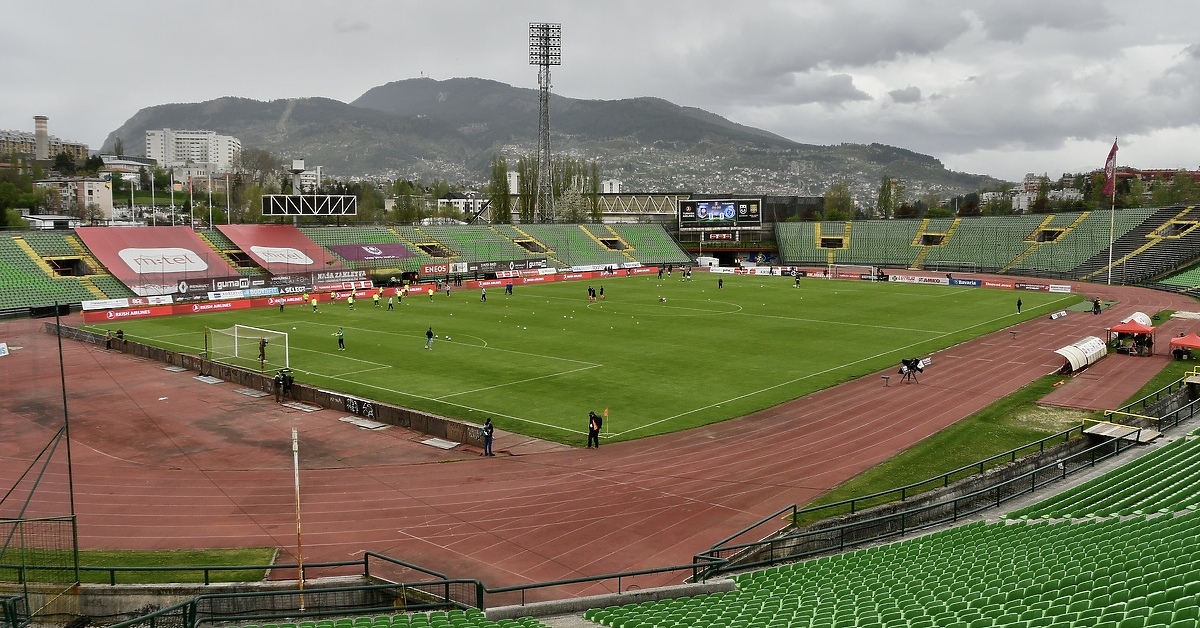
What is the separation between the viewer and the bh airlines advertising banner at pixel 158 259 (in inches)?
2707

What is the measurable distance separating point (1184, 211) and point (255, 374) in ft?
326

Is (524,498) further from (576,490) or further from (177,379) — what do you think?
(177,379)

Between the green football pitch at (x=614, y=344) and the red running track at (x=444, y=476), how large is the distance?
9.38ft

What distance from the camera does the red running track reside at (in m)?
19.1

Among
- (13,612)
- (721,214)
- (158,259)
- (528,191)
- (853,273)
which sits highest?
(528,191)

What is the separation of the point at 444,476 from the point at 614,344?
22.9 meters

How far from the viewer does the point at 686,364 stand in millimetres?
40438

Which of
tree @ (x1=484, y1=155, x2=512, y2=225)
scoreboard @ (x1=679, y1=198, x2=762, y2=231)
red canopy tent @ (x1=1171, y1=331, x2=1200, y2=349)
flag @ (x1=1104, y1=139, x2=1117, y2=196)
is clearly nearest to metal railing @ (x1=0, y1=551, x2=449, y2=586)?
red canopy tent @ (x1=1171, y1=331, x2=1200, y2=349)

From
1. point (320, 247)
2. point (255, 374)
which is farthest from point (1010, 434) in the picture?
point (320, 247)

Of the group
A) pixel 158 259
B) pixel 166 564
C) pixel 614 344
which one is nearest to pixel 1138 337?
pixel 614 344

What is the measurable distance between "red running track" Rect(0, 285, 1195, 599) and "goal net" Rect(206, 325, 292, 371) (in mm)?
4305

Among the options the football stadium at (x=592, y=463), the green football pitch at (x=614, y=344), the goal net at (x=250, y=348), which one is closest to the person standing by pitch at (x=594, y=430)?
the football stadium at (x=592, y=463)

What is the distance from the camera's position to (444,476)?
24000 millimetres

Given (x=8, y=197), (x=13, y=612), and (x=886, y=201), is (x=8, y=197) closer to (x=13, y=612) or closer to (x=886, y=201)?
(x=13, y=612)
